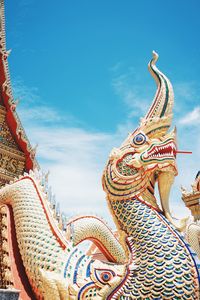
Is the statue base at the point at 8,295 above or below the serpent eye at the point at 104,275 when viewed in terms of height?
below

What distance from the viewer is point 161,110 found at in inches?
Result: 159

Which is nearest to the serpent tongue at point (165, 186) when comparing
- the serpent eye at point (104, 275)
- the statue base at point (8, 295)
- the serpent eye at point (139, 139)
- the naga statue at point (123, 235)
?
the naga statue at point (123, 235)

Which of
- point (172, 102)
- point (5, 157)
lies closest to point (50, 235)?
point (172, 102)

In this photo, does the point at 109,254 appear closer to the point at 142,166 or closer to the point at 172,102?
the point at 142,166

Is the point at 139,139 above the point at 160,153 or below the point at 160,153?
above

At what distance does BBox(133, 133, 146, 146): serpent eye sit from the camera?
12.8ft

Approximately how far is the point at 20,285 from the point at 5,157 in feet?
16.5

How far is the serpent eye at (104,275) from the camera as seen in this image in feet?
11.1

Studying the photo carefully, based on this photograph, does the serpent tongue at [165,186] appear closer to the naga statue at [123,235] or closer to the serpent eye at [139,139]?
the naga statue at [123,235]

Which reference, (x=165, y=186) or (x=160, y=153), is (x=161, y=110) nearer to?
(x=160, y=153)

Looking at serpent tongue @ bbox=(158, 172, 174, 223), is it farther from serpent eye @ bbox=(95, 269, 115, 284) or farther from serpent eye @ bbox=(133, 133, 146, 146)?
serpent eye @ bbox=(95, 269, 115, 284)

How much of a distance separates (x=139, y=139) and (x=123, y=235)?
0.99m

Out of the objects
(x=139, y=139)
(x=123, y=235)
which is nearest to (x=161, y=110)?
(x=139, y=139)

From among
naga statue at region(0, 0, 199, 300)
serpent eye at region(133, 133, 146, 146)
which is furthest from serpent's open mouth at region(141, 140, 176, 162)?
serpent eye at region(133, 133, 146, 146)
